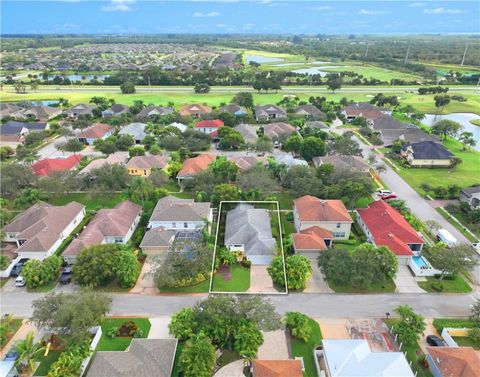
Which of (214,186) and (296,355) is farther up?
(214,186)

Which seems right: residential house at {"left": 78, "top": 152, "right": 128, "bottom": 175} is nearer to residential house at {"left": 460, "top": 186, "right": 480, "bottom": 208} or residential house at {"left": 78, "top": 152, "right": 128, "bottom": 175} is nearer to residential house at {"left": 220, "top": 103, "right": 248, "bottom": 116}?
residential house at {"left": 220, "top": 103, "right": 248, "bottom": 116}

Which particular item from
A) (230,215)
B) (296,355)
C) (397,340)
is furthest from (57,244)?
(397,340)

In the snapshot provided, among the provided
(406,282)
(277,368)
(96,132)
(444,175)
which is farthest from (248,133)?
(277,368)

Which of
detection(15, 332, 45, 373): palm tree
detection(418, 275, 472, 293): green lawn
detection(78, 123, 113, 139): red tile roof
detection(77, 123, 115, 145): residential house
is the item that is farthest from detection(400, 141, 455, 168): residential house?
detection(78, 123, 113, 139): red tile roof

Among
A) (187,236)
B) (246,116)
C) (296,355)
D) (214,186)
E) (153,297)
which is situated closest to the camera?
(296,355)

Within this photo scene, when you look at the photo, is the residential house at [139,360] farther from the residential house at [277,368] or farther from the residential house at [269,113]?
the residential house at [269,113]

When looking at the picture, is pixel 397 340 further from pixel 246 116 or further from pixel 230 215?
pixel 246 116
